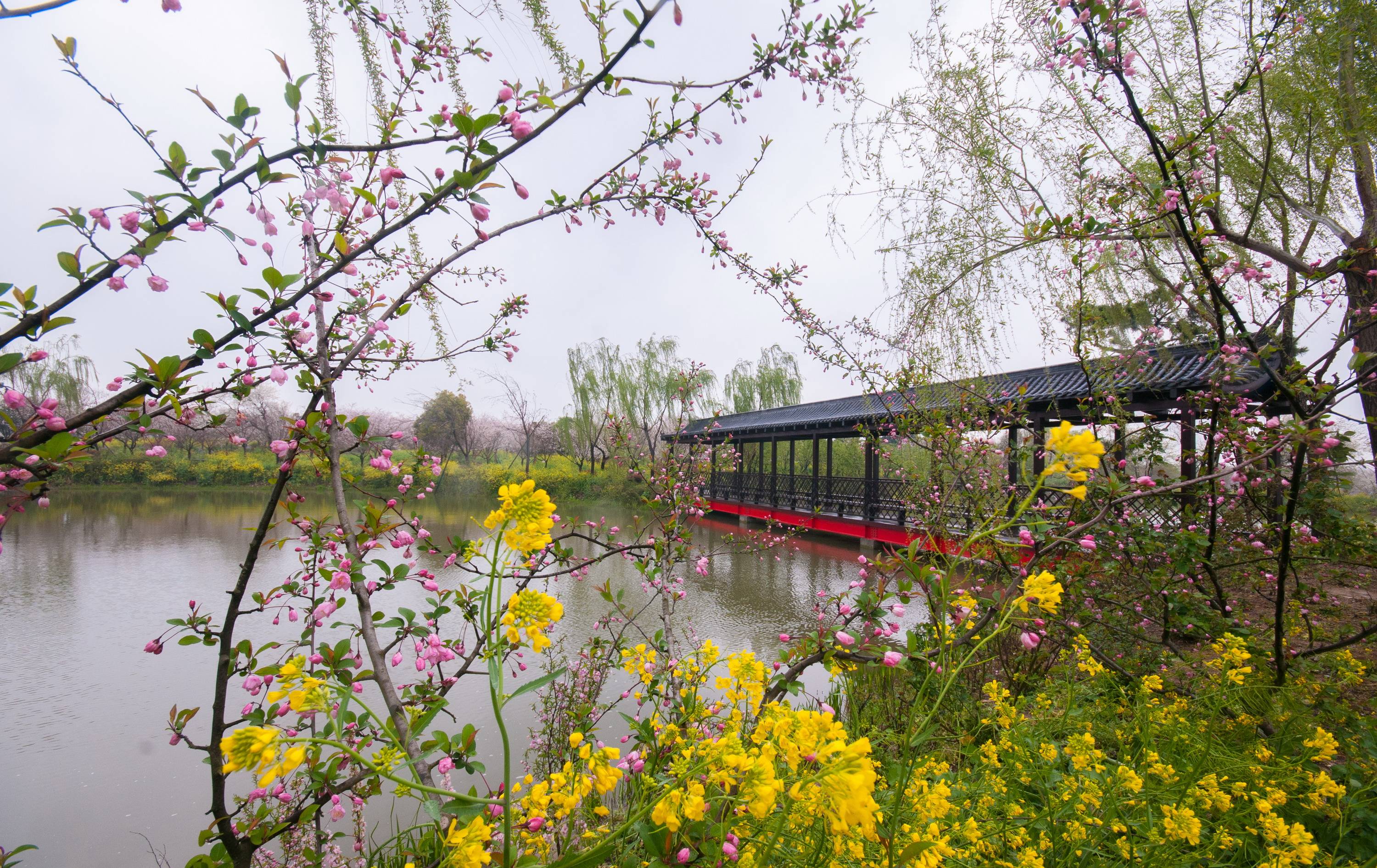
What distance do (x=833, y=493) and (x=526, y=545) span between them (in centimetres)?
1098

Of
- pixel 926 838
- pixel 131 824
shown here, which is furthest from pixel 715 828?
pixel 131 824

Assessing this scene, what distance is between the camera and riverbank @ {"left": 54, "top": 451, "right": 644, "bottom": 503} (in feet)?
36.6

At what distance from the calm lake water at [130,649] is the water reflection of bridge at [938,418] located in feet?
4.41

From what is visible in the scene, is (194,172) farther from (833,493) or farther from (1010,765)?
(833,493)

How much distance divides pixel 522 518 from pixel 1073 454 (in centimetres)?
65

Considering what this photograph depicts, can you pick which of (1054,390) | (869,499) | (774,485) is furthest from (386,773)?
(774,485)

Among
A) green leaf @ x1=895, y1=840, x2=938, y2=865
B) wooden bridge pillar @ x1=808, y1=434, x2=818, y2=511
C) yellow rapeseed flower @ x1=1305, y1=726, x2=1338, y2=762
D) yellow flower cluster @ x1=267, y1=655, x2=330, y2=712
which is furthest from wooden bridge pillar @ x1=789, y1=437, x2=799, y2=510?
yellow flower cluster @ x1=267, y1=655, x2=330, y2=712

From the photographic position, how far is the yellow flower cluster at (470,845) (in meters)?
0.55

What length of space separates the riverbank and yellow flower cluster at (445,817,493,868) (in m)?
6.38

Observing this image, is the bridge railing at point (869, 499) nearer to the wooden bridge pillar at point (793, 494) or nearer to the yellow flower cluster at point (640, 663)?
the wooden bridge pillar at point (793, 494)

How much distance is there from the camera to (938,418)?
2.92 m

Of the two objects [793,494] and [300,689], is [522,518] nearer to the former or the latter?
[300,689]

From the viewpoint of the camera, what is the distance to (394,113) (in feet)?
3.17

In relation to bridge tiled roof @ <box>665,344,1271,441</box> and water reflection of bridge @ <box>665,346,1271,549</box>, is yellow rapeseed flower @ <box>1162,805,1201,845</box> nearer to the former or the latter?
water reflection of bridge @ <box>665,346,1271,549</box>
